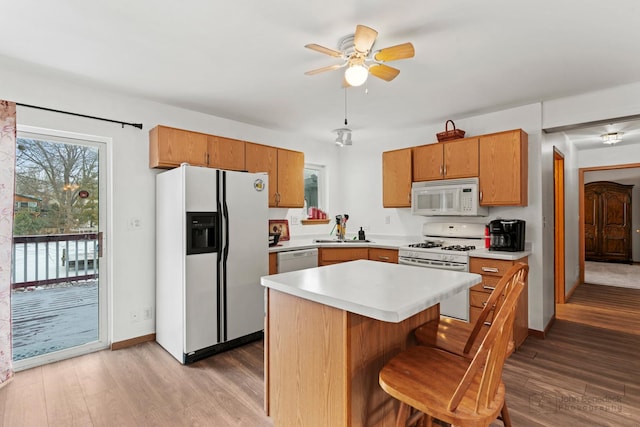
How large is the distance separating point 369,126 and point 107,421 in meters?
3.79

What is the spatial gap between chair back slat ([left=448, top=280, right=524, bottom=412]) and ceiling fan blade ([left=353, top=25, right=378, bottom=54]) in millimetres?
1453

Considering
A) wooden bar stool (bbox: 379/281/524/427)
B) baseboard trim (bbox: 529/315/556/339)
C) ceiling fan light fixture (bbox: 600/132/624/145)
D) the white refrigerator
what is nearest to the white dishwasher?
the white refrigerator

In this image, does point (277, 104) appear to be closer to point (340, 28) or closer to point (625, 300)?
point (340, 28)

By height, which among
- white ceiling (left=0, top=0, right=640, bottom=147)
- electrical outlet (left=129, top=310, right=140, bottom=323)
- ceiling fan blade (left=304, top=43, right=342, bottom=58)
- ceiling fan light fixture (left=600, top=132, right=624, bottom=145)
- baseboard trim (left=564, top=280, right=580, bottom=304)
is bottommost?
baseboard trim (left=564, top=280, right=580, bottom=304)

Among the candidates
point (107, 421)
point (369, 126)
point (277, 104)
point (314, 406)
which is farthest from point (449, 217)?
point (107, 421)

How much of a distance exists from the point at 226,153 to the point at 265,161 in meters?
0.50

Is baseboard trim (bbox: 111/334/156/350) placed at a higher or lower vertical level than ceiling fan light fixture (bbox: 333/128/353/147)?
lower

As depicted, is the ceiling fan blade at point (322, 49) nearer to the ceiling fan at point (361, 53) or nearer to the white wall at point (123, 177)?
the ceiling fan at point (361, 53)

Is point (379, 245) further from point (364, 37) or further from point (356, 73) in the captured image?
point (364, 37)

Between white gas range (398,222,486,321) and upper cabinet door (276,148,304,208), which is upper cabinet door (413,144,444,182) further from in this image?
upper cabinet door (276,148,304,208)

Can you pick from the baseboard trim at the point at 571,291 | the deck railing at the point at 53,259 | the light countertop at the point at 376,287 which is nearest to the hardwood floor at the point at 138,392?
the deck railing at the point at 53,259

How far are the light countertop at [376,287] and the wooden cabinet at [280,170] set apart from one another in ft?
6.76

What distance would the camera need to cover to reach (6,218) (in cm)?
240

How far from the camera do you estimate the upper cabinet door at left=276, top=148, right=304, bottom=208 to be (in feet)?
13.1
